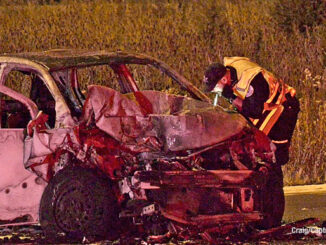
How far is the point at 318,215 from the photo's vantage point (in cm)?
1216

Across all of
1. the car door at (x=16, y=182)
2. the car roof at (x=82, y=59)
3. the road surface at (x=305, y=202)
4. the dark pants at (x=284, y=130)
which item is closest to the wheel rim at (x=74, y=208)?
the car door at (x=16, y=182)

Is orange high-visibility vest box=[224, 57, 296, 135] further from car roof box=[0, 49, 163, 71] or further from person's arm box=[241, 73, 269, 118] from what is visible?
car roof box=[0, 49, 163, 71]

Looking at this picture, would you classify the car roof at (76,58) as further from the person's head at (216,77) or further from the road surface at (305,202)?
the road surface at (305,202)

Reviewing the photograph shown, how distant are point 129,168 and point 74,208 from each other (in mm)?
654

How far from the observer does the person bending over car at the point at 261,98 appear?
447 inches

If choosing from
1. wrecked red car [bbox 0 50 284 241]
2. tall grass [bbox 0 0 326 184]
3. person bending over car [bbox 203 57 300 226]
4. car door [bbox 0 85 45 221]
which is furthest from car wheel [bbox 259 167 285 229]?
tall grass [bbox 0 0 326 184]

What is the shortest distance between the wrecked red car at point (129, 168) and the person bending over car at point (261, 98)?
71 cm

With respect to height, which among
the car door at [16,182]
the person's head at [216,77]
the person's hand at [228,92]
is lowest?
the car door at [16,182]

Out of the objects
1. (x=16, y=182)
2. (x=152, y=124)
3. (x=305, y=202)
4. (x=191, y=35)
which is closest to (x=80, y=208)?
(x=16, y=182)

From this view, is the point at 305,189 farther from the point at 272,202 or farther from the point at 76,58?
the point at 76,58

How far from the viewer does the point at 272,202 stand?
11.0 m

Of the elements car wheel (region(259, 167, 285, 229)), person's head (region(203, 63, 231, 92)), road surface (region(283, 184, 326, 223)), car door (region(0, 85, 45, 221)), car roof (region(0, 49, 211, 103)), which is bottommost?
road surface (region(283, 184, 326, 223))

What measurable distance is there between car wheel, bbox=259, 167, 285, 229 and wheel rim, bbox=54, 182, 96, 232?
5.97ft

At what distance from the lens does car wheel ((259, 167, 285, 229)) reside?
36.1 feet
